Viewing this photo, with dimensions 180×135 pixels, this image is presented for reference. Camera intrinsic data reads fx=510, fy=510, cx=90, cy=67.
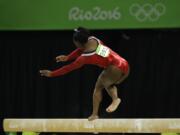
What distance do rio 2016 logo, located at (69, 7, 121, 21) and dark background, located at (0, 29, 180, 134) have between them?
50cm

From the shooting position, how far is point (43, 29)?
28.0ft

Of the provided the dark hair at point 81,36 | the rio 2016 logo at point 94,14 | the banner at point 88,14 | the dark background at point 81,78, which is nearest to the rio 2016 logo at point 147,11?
the banner at point 88,14

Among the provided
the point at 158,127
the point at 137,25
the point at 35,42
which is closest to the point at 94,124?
the point at 158,127

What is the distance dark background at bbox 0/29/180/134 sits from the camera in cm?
872

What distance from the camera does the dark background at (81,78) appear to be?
8719 millimetres

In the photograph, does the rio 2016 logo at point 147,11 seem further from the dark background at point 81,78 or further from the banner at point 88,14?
the dark background at point 81,78

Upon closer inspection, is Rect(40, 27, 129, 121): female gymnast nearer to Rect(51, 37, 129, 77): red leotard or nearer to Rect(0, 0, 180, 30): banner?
Rect(51, 37, 129, 77): red leotard

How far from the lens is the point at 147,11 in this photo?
823 centimetres

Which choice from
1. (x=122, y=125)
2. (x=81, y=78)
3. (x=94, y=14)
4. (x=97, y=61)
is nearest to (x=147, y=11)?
(x=94, y=14)

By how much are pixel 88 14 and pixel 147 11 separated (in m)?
0.96

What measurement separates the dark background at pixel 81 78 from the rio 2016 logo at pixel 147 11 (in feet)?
1.43

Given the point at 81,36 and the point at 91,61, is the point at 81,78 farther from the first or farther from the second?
the point at 81,36

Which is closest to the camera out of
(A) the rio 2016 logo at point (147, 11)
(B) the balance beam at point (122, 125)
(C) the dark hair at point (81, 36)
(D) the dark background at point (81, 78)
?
(C) the dark hair at point (81, 36)

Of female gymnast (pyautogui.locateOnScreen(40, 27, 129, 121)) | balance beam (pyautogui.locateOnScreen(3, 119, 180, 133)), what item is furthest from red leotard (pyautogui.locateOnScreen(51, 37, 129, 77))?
balance beam (pyautogui.locateOnScreen(3, 119, 180, 133))
